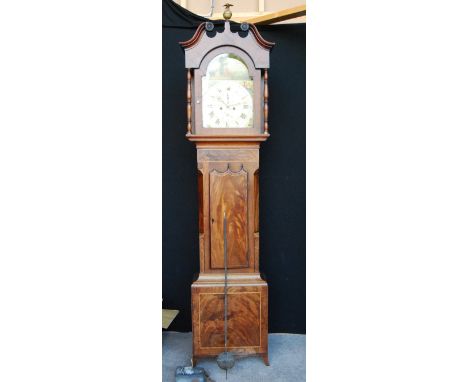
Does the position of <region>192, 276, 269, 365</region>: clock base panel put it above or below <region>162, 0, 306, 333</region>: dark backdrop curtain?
below

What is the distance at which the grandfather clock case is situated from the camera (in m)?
1.80

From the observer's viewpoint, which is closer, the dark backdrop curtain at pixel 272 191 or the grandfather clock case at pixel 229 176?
the grandfather clock case at pixel 229 176

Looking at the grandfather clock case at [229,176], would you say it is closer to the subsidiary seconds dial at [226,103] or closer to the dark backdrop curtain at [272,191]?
the subsidiary seconds dial at [226,103]

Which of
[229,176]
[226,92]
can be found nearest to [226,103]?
[226,92]

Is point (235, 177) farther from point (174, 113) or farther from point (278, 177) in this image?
point (174, 113)

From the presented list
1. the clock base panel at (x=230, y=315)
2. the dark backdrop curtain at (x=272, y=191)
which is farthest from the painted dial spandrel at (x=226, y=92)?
the clock base panel at (x=230, y=315)

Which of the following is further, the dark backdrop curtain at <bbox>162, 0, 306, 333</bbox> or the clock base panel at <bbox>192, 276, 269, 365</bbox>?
the dark backdrop curtain at <bbox>162, 0, 306, 333</bbox>

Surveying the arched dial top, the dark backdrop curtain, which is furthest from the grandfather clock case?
the dark backdrop curtain

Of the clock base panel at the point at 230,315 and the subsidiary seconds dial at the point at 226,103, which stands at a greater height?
the subsidiary seconds dial at the point at 226,103

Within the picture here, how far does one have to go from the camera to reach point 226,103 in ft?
5.98

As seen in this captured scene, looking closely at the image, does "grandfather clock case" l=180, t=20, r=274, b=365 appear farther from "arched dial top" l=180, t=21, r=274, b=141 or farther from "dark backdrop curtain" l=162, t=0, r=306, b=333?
"dark backdrop curtain" l=162, t=0, r=306, b=333

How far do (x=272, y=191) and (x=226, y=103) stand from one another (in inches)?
24.8

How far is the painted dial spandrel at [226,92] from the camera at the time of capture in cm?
182

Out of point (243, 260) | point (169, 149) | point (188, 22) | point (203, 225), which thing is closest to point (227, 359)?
point (243, 260)
